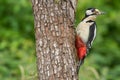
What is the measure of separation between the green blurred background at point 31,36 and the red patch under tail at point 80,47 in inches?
90.9

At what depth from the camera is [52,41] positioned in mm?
6406

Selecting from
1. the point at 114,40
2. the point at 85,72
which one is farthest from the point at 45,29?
the point at 114,40

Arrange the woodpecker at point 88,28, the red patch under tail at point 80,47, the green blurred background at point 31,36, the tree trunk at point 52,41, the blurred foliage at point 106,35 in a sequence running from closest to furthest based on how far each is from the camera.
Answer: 1. the tree trunk at point 52,41
2. the red patch under tail at point 80,47
3. the woodpecker at point 88,28
4. the green blurred background at point 31,36
5. the blurred foliage at point 106,35

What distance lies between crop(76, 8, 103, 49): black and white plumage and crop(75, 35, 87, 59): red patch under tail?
162 mm

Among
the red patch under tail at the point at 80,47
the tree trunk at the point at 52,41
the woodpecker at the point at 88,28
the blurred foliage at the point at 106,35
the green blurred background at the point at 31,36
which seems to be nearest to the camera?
the tree trunk at the point at 52,41

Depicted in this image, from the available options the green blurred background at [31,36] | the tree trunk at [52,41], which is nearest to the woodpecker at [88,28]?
the tree trunk at [52,41]

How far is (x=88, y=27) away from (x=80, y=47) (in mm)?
460

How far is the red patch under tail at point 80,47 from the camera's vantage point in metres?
6.84

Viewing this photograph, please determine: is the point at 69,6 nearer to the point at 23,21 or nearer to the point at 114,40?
the point at 23,21

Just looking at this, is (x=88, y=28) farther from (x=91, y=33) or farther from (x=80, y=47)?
(x=80, y=47)

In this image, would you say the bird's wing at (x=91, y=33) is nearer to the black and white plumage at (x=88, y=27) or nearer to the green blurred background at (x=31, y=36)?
the black and white plumage at (x=88, y=27)

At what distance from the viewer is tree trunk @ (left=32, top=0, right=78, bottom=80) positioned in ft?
21.0

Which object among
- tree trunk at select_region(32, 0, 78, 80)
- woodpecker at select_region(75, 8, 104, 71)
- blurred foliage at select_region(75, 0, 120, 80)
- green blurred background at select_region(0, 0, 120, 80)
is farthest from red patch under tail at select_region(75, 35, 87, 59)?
blurred foliage at select_region(75, 0, 120, 80)

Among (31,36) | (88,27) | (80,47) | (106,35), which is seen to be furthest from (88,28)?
(106,35)
